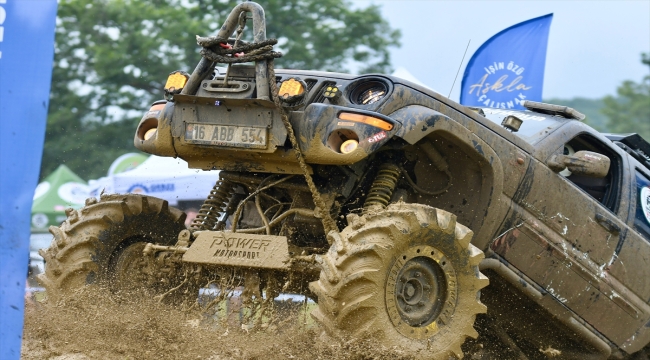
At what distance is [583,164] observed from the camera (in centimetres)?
614

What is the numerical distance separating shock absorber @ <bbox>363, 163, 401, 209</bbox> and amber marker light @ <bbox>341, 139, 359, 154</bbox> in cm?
44

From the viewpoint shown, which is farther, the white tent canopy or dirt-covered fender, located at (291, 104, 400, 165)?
the white tent canopy

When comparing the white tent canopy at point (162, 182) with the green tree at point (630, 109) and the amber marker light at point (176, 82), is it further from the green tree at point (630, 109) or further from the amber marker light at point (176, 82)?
the green tree at point (630, 109)

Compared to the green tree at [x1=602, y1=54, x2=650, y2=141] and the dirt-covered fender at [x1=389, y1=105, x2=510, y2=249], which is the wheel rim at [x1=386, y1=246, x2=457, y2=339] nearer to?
the dirt-covered fender at [x1=389, y1=105, x2=510, y2=249]

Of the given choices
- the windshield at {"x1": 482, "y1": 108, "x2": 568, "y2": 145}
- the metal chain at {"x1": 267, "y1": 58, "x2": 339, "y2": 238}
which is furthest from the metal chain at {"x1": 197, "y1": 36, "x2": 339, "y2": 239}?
the windshield at {"x1": 482, "y1": 108, "x2": 568, "y2": 145}

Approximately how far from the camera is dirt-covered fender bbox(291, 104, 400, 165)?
5109mm

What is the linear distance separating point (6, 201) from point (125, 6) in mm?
24435

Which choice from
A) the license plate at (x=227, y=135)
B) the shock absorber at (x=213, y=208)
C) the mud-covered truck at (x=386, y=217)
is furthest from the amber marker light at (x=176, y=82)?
the shock absorber at (x=213, y=208)

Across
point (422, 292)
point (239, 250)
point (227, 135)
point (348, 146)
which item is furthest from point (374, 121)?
point (239, 250)

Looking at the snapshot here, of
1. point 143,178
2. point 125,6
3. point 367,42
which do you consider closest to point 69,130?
point 125,6

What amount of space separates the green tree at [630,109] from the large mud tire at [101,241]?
33.6 m

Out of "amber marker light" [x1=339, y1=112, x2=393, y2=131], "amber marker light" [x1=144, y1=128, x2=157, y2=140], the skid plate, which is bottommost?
the skid plate

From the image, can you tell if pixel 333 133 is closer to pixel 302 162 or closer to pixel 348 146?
pixel 348 146

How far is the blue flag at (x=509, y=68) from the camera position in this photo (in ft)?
37.5
